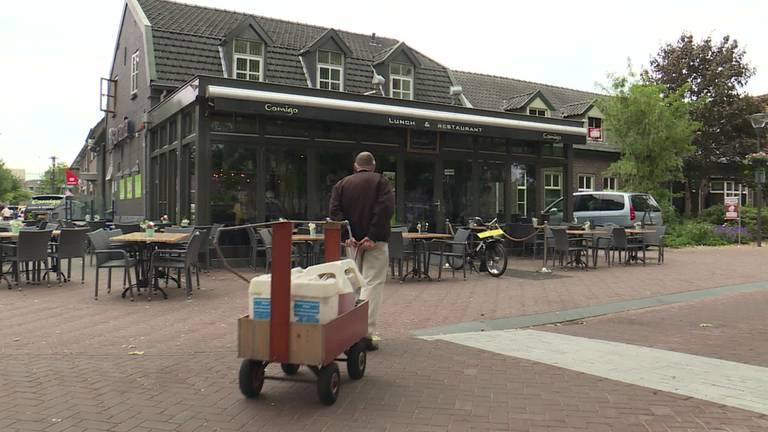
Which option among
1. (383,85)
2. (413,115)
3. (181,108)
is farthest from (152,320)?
(383,85)

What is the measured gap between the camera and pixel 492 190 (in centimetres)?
1545

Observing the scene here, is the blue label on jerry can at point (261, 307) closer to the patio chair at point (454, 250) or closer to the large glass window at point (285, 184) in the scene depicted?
the patio chair at point (454, 250)

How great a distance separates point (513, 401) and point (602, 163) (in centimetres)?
→ 2620

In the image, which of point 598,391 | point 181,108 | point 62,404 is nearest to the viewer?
point 62,404

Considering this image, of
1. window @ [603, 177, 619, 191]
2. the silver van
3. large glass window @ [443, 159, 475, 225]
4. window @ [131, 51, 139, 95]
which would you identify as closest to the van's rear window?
the silver van

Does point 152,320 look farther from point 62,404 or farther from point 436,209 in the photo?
point 436,209

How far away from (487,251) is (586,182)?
18.1 m

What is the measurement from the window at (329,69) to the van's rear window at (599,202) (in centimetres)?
868

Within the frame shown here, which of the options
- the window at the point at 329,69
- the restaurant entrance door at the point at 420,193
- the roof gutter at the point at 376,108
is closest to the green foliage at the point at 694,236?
the roof gutter at the point at 376,108

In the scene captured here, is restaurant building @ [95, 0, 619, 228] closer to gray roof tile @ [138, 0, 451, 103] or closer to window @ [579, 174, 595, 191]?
gray roof tile @ [138, 0, 451, 103]

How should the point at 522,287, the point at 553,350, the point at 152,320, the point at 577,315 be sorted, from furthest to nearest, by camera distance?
the point at 522,287 → the point at 577,315 → the point at 152,320 → the point at 553,350

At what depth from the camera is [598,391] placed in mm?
4152

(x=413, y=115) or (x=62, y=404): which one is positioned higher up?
(x=413, y=115)

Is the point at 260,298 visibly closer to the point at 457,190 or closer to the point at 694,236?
the point at 457,190
